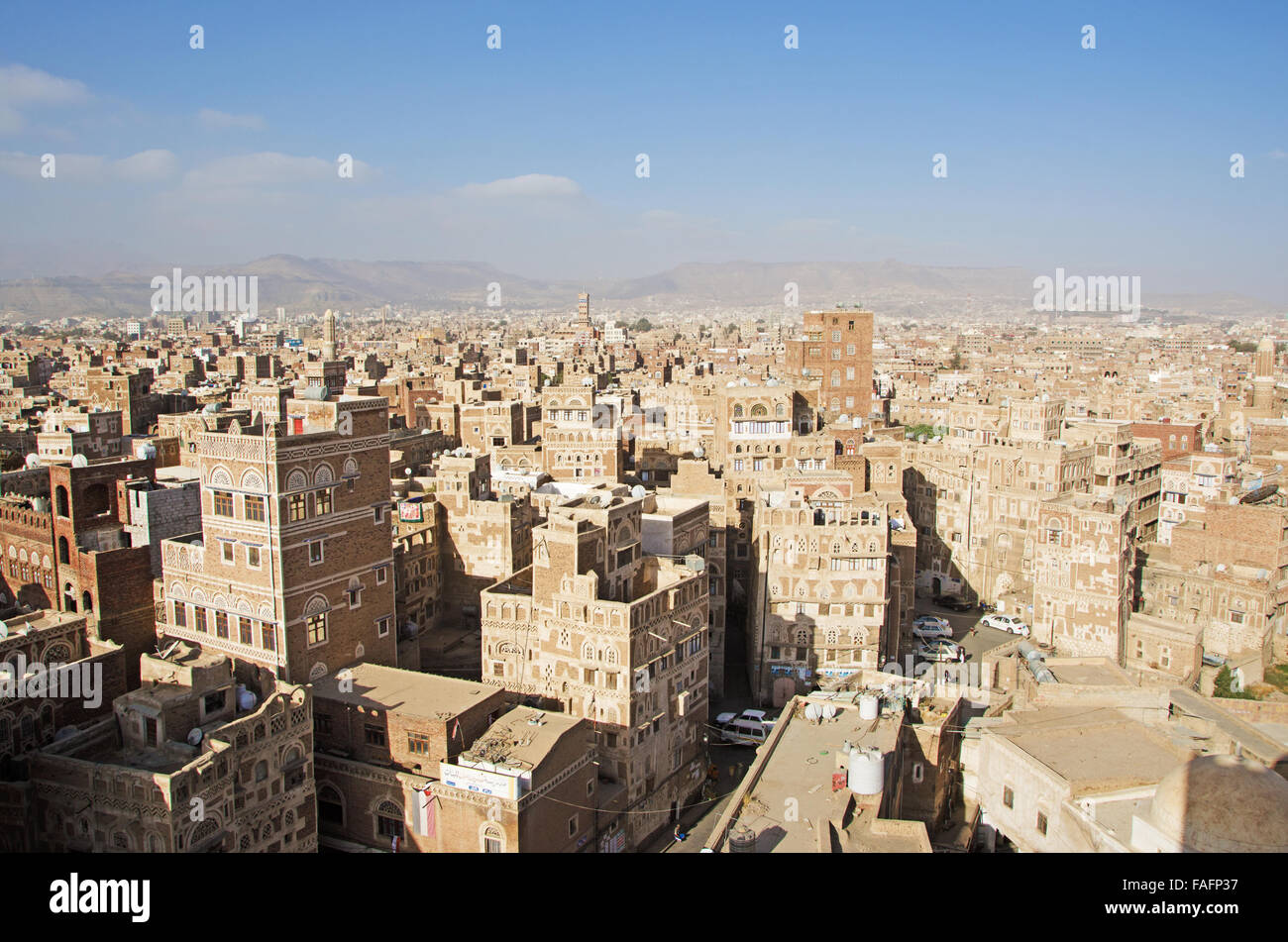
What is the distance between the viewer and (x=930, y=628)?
4300 centimetres

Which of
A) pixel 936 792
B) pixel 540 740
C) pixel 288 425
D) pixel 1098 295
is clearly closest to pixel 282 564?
pixel 288 425

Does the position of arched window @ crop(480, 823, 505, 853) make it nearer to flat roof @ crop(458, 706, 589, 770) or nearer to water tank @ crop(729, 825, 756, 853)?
flat roof @ crop(458, 706, 589, 770)

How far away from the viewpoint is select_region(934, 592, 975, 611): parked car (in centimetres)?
4797

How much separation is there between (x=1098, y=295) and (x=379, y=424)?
4401cm

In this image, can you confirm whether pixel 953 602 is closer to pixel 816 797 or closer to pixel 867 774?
pixel 867 774

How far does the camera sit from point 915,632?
42625 mm

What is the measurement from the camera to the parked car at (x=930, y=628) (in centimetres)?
4244

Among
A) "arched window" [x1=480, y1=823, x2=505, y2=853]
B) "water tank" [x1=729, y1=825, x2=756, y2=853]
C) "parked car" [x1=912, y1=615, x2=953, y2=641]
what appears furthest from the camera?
"parked car" [x1=912, y1=615, x2=953, y2=641]

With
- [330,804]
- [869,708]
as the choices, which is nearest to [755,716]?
[869,708]

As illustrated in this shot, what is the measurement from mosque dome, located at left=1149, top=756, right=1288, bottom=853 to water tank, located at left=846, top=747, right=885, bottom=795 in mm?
7589

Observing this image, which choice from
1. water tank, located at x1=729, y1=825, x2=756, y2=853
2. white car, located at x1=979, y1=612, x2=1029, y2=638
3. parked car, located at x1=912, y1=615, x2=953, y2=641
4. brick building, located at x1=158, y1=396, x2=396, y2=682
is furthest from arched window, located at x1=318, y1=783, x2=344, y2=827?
white car, located at x1=979, y1=612, x2=1029, y2=638
